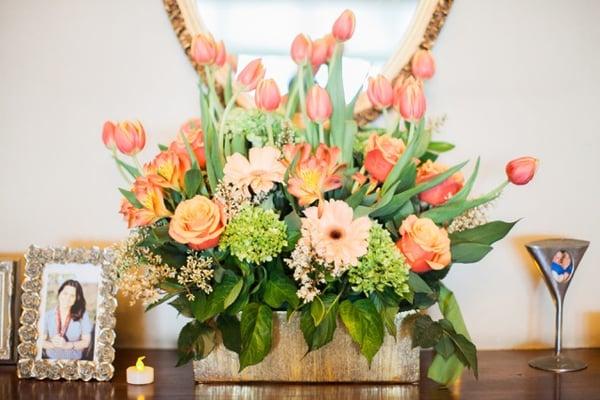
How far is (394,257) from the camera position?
4.04 ft

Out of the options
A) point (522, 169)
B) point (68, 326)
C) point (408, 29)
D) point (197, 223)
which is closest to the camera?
point (197, 223)

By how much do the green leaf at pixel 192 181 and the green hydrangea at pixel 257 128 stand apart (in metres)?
0.12

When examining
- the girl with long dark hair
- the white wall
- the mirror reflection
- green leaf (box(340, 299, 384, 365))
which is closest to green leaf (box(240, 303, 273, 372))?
green leaf (box(340, 299, 384, 365))

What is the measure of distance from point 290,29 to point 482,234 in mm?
569

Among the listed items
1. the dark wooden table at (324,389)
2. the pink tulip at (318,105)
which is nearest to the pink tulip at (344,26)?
the pink tulip at (318,105)

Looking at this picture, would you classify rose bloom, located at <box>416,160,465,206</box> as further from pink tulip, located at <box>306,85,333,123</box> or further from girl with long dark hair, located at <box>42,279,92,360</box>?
girl with long dark hair, located at <box>42,279,92,360</box>

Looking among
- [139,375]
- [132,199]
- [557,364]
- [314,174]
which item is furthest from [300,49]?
[557,364]

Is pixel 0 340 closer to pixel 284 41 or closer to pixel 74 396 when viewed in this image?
pixel 74 396

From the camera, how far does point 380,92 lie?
138cm

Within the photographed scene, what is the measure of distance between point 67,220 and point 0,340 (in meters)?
0.29

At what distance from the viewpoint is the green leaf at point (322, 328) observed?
1255 mm

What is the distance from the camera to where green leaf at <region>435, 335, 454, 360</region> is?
131 cm

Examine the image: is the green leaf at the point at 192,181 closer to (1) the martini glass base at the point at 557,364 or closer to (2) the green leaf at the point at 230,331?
(2) the green leaf at the point at 230,331

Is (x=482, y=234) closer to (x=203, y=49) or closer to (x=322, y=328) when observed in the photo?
(x=322, y=328)
